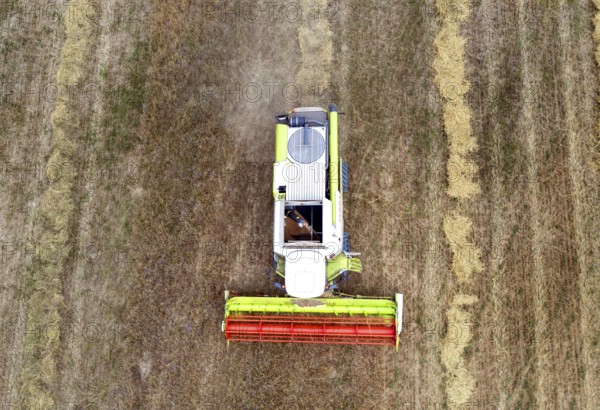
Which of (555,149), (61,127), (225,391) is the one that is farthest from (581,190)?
(61,127)

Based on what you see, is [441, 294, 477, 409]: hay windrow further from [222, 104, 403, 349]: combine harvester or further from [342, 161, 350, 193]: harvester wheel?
[342, 161, 350, 193]: harvester wheel

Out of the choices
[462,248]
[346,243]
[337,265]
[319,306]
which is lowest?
[319,306]

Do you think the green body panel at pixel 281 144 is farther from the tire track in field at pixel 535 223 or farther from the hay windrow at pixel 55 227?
the tire track in field at pixel 535 223

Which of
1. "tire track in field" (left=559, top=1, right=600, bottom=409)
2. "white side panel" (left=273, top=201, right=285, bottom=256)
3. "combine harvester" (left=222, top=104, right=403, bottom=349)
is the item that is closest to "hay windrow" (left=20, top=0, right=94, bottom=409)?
"combine harvester" (left=222, top=104, right=403, bottom=349)

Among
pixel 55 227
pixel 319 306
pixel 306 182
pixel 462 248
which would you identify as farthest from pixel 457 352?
pixel 55 227

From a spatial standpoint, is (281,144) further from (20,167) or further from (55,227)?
(20,167)

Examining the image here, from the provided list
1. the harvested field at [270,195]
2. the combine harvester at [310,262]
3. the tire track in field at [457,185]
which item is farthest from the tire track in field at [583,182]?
the combine harvester at [310,262]

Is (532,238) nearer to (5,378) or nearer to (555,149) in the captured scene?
(555,149)
